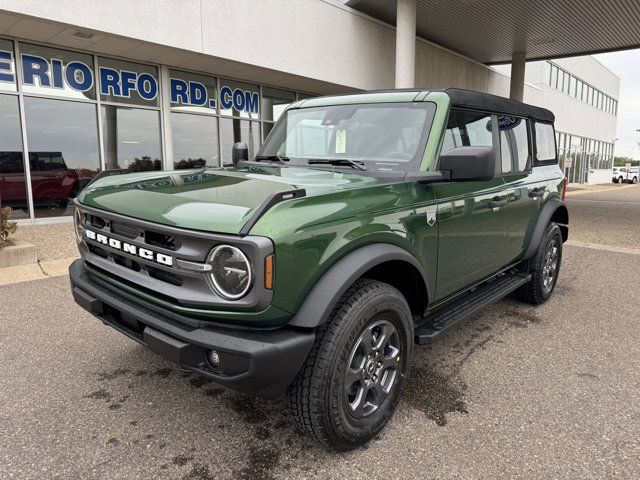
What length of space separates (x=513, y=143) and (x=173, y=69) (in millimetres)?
9507

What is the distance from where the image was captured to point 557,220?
16.2 feet

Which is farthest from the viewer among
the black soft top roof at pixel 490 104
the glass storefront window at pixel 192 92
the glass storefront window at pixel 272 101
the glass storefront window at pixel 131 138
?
the glass storefront window at pixel 272 101

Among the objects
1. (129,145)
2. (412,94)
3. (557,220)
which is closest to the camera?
(412,94)

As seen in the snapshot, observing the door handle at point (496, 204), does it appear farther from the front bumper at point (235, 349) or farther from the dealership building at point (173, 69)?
the dealership building at point (173, 69)

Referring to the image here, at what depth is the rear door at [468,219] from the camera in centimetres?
290

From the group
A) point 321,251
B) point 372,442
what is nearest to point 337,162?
point 321,251

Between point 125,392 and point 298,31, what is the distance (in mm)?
10862

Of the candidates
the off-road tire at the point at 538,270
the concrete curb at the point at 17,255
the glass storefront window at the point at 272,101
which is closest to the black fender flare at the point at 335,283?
the off-road tire at the point at 538,270

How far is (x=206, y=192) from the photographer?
2.32 metres

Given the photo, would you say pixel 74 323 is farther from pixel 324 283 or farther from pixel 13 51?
pixel 13 51

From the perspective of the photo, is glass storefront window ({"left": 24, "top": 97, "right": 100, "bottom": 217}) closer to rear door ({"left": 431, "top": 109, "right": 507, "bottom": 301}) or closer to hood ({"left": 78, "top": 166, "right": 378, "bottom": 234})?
hood ({"left": 78, "top": 166, "right": 378, "bottom": 234})

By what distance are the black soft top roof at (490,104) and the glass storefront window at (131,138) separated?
28.3 feet

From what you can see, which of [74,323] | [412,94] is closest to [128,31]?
[74,323]

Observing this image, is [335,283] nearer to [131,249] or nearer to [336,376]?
[336,376]
